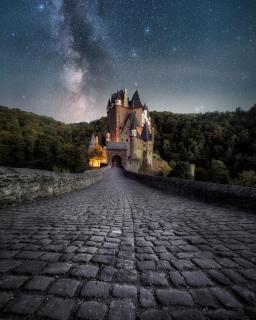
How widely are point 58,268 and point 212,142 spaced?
82125 millimetres

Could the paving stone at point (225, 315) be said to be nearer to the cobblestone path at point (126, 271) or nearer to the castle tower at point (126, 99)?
the cobblestone path at point (126, 271)

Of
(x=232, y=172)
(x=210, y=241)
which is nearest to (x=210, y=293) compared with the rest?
(x=210, y=241)

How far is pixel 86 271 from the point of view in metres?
2.14

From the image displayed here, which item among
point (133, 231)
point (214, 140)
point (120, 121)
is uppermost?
point (120, 121)

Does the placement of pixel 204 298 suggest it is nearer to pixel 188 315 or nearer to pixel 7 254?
pixel 188 315

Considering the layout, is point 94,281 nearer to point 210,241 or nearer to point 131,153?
point 210,241

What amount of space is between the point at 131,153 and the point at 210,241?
52.7m

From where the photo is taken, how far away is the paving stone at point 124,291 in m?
1.72

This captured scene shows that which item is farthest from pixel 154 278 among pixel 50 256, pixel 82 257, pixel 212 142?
pixel 212 142

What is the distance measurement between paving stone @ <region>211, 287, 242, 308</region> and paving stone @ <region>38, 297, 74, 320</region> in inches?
54.2

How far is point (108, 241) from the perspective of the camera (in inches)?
122

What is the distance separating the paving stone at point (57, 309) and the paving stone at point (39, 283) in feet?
0.72

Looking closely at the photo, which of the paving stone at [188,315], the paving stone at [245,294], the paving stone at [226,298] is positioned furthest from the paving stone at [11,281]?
the paving stone at [245,294]

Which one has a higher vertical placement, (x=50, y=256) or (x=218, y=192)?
(x=218, y=192)
